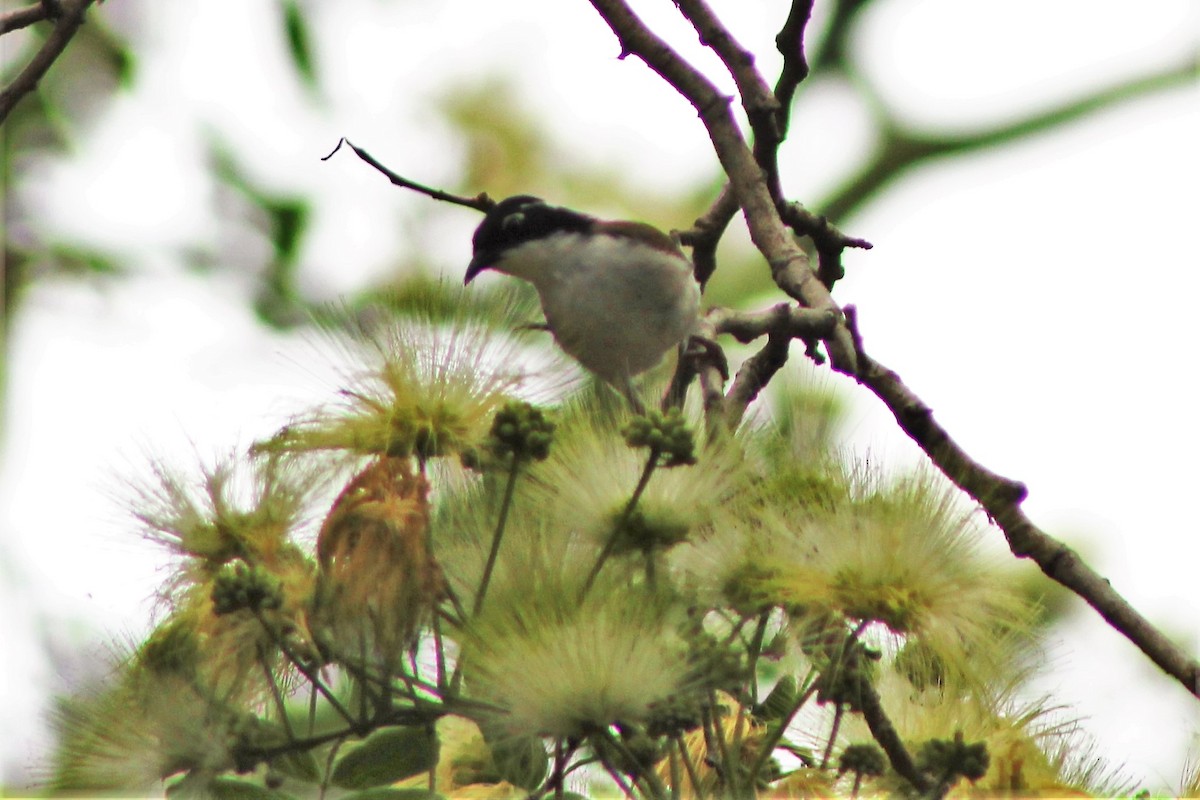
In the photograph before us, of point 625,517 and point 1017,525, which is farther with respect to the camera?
point 1017,525

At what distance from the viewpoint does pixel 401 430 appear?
197cm

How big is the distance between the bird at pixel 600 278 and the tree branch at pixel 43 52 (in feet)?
3.93

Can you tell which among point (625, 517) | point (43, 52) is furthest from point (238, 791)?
point (43, 52)

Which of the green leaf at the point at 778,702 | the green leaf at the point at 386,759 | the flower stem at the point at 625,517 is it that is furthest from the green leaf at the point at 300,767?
the green leaf at the point at 778,702

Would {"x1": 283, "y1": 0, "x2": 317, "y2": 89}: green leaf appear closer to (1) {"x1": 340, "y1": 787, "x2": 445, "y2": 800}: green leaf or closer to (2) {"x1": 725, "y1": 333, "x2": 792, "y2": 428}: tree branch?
Result: (2) {"x1": 725, "y1": 333, "x2": 792, "y2": 428}: tree branch

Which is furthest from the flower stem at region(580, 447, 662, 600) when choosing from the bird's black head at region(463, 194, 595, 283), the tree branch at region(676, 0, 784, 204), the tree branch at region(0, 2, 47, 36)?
the bird's black head at region(463, 194, 595, 283)

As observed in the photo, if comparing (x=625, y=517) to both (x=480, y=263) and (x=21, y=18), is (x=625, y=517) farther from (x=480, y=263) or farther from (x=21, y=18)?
(x=480, y=263)

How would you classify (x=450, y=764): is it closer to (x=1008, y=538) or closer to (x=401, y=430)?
(x=401, y=430)

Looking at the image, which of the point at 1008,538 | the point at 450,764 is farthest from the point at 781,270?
the point at 450,764

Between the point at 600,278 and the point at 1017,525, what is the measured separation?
1.88 metres

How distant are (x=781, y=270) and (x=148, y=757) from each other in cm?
133

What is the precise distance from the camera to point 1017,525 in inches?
83.7

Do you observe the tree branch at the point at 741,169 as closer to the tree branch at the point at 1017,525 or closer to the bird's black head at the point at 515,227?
Answer: the tree branch at the point at 1017,525

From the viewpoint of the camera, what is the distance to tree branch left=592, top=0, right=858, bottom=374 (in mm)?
2404
